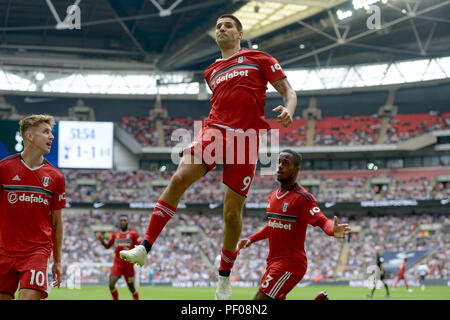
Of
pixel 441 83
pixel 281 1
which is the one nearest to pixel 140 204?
pixel 281 1

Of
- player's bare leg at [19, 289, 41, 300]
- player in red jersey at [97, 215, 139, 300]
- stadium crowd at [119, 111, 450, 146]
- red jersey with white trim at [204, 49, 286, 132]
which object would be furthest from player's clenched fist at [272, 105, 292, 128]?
stadium crowd at [119, 111, 450, 146]

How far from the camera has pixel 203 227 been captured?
49.0 m

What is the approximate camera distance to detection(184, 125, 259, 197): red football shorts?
19.8 feet

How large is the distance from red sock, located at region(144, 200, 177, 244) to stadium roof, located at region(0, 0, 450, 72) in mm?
29845

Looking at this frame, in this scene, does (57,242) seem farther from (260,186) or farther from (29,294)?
(260,186)

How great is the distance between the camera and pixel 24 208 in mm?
6234

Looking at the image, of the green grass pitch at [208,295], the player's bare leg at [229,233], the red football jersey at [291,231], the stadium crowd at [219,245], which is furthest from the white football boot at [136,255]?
the stadium crowd at [219,245]

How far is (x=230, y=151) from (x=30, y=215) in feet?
7.57

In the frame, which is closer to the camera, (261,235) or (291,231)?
(291,231)

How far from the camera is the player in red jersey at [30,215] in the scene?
6055mm

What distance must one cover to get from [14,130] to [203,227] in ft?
59.7

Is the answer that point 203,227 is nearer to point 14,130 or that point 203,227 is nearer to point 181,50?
point 181,50

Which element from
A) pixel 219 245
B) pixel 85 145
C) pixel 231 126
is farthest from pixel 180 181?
pixel 219 245
